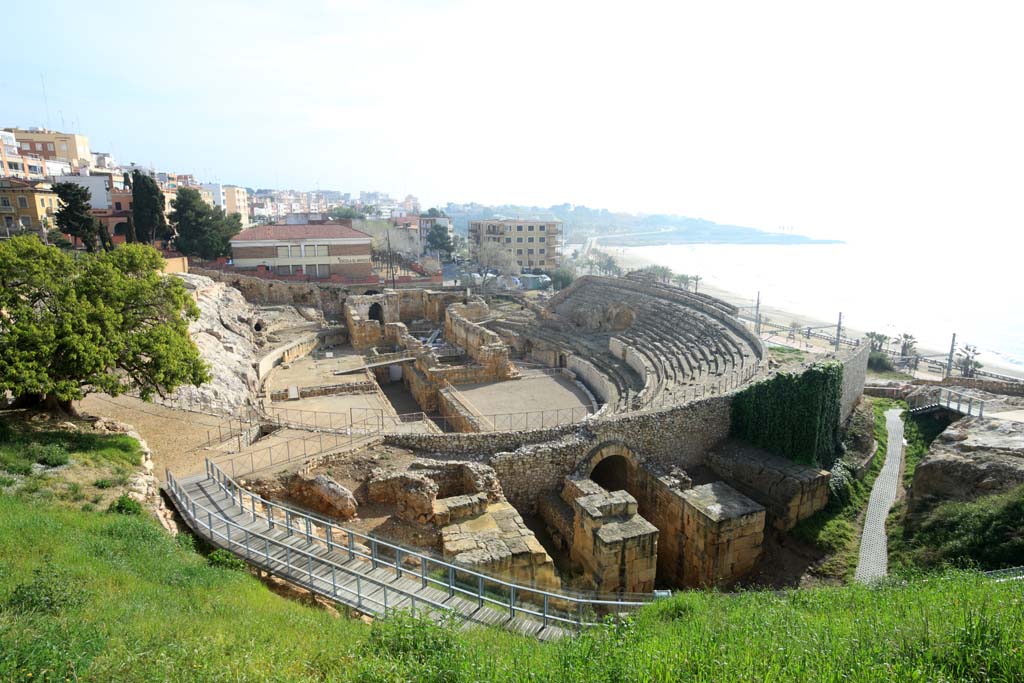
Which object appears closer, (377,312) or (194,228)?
(377,312)

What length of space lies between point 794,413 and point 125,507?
18.1 meters

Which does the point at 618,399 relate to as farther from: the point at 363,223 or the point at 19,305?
the point at 363,223

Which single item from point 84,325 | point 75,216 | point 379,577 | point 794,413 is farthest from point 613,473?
point 75,216

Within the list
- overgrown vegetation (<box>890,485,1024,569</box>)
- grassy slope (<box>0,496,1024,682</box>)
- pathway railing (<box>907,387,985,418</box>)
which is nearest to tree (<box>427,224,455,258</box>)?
pathway railing (<box>907,387,985,418</box>)

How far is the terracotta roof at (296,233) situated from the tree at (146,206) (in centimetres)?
574

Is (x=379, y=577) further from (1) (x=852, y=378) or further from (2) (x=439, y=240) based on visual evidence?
(2) (x=439, y=240)

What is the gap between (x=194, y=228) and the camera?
45.1 meters

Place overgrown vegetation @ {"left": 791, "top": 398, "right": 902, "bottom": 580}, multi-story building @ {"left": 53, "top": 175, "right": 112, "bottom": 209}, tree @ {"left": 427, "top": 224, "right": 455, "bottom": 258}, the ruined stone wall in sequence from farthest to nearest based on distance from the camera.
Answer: tree @ {"left": 427, "top": 224, "right": 455, "bottom": 258} < multi-story building @ {"left": 53, "top": 175, "right": 112, "bottom": 209} < the ruined stone wall < overgrown vegetation @ {"left": 791, "top": 398, "right": 902, "bottom": 580}

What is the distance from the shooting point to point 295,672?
22.7 ft

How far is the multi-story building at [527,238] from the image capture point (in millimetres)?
75938

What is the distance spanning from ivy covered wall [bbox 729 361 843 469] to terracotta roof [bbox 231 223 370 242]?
3710cm

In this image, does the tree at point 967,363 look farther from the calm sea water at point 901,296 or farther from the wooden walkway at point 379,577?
the wooden walkway at point 379,577

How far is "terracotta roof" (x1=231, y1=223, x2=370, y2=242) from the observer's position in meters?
45.9

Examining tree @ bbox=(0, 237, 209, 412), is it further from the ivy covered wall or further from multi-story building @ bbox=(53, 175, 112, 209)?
multi-story building @ bbox=(53, 175, 112, 209)
